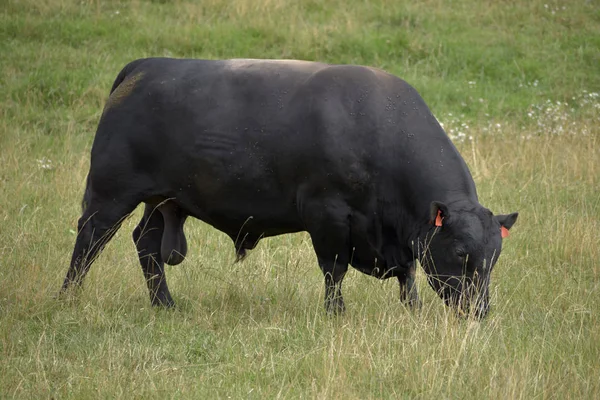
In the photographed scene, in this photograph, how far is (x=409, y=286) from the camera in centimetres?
655

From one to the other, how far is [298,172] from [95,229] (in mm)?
1726

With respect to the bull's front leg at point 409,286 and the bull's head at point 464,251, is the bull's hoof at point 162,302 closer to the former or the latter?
the bull's front leg at point 409,286

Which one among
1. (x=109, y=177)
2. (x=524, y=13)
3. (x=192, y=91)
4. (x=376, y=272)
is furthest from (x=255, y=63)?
(x=524, y=13)

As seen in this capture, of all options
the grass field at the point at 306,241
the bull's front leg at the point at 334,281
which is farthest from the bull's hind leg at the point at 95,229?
the bull's front leg at the point at 334,281

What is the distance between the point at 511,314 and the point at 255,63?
2.70 m

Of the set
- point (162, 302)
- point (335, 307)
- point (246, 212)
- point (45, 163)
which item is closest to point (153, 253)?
point (162, 302)

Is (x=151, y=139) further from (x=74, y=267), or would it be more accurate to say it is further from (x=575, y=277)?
(x=575, y=277)

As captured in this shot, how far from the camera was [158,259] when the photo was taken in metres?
7.18

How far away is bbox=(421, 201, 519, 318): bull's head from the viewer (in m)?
5.82

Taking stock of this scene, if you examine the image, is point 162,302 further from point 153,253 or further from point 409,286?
point 409,286

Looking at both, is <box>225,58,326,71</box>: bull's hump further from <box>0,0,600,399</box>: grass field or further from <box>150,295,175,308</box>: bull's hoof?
<box>150,295,175,308</box>: bull's hoof

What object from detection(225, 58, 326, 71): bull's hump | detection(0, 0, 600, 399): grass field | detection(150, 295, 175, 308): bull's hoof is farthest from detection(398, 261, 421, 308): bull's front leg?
detection(150, 295, 175, 308): bull's hoof

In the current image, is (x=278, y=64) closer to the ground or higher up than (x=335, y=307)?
higher up

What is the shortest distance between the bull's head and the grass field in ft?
0.60
